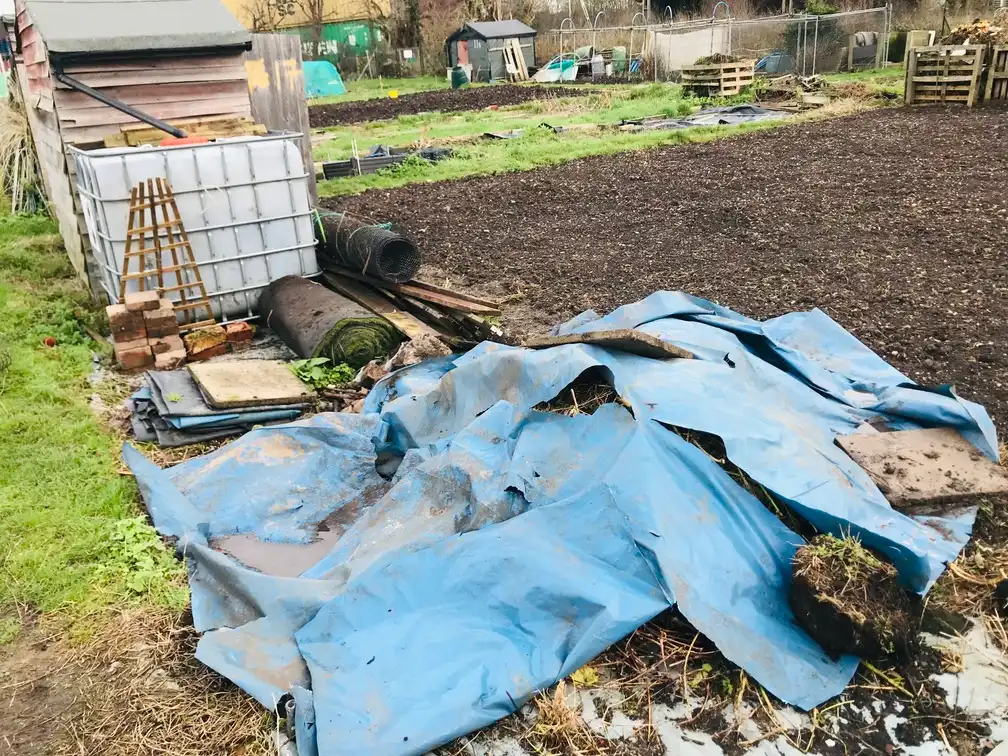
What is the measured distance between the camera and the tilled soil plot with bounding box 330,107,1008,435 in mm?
5832

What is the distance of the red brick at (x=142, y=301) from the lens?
19.1 ft

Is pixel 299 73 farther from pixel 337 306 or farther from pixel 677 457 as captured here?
pixel 677 457

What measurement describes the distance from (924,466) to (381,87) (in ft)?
96.0

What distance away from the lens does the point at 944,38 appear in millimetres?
16688

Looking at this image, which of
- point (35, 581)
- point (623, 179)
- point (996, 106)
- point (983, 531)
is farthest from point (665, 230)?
point (996, 106)

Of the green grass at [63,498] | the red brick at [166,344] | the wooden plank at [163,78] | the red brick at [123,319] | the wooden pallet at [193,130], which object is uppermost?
the wooden plank at [163,78]

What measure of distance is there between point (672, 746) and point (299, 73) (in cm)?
827

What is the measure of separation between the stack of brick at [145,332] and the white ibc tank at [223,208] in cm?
60

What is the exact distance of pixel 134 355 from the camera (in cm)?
585

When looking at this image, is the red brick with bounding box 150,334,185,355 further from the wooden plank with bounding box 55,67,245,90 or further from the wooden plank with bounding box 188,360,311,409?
the wooden plank with bounding box 55,67,245,90

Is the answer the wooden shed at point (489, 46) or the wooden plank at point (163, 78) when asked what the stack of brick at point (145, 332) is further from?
the wooden shed at point (489, 46)

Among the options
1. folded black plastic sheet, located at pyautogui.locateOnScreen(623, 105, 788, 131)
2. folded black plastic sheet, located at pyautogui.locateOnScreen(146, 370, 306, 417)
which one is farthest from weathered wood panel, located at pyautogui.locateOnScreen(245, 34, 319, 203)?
folded black plastic sheet, located at pyautogui.locateOnScreen(623, 105, 788, 131)

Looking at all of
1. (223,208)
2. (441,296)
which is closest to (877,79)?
(441,296)

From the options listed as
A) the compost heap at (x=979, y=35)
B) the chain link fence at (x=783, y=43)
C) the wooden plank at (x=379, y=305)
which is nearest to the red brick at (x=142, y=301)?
the wooden plank at (x=379, y=305)
